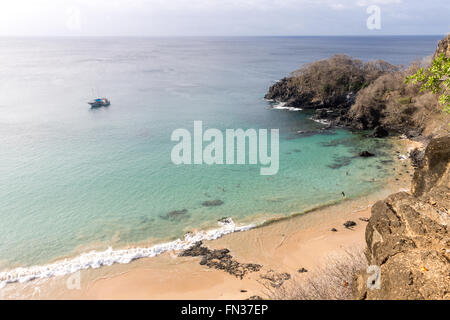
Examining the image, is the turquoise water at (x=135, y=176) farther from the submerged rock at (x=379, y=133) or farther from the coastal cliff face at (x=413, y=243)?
the coastal cliff face at (x=413, y=243)

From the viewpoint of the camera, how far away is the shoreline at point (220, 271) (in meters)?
17.7

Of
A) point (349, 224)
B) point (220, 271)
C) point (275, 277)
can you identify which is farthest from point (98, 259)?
point (349, 224)

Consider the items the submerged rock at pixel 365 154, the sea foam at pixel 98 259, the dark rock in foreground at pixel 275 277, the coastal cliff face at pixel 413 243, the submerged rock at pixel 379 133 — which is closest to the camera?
the coastal cliff face at pixel 413 243

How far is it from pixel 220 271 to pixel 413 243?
13.1m

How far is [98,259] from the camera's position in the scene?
20422 millimetres

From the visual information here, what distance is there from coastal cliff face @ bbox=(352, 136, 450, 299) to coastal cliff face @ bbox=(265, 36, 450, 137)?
27374 mm

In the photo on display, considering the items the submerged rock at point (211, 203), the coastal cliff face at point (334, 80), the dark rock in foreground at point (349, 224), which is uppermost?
the coastal cliff face at point (334, 80)

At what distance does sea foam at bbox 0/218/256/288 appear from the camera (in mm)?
19391

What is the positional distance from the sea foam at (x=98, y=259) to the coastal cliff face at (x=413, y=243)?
14.9m

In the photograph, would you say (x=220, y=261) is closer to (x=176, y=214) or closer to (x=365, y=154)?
(x=176, y=214)

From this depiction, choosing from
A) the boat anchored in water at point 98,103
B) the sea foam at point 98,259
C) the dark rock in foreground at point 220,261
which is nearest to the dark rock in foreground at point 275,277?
the dark rock in foreground at point 220,261

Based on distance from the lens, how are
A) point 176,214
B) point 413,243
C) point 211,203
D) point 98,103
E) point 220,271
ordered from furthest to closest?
point 98,103, point 211,203, point 176,214, point 220,271, point 413,243

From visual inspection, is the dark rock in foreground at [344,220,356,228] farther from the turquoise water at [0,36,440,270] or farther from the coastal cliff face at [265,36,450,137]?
the coastal cliff face at [265,36,450,137]

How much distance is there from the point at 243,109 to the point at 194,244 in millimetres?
40333
